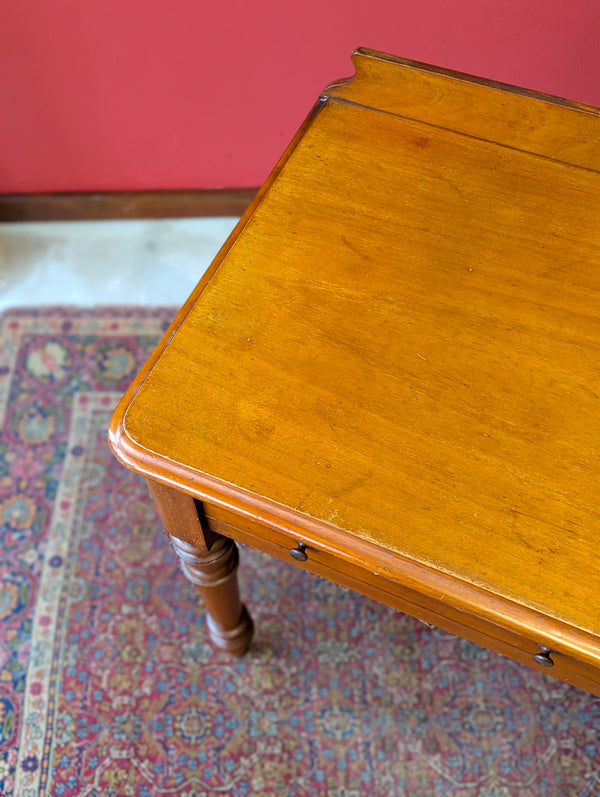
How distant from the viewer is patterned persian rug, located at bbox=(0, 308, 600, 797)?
4.66 feet

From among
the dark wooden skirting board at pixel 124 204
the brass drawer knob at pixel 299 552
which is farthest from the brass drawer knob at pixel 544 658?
the dark wooden skirting board at pixel 124 204

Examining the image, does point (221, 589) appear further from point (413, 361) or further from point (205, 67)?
point (205, 67)

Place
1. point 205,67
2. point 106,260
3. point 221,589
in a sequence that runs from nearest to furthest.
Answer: point 221,589
point 205,67
point 106,260

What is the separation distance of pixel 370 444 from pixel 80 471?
1.03m

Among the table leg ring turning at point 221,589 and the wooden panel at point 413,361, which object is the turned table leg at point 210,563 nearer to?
the table leg ring turning at point 221,589

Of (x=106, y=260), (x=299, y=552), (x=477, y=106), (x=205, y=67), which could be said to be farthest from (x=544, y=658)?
(x=106, y=260)

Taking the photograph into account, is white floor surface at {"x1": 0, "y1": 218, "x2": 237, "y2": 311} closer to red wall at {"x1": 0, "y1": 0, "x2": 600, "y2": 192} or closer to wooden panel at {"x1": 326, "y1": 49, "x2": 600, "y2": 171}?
red wall at {"x1": 0, "y1": 0, "x2": 600, "y2": 192}

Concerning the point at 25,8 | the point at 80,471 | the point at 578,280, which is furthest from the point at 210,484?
the point at 25,8

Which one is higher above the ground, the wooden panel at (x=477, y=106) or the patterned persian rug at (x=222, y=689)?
the wooden panel at (x=477, y=106)

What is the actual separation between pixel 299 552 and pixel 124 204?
56.5 inches

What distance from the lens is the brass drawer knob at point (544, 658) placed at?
0.88 metres

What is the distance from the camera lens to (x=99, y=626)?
1.57 m

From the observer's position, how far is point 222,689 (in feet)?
4.93

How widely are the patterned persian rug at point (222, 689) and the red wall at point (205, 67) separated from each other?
2.73 feet
